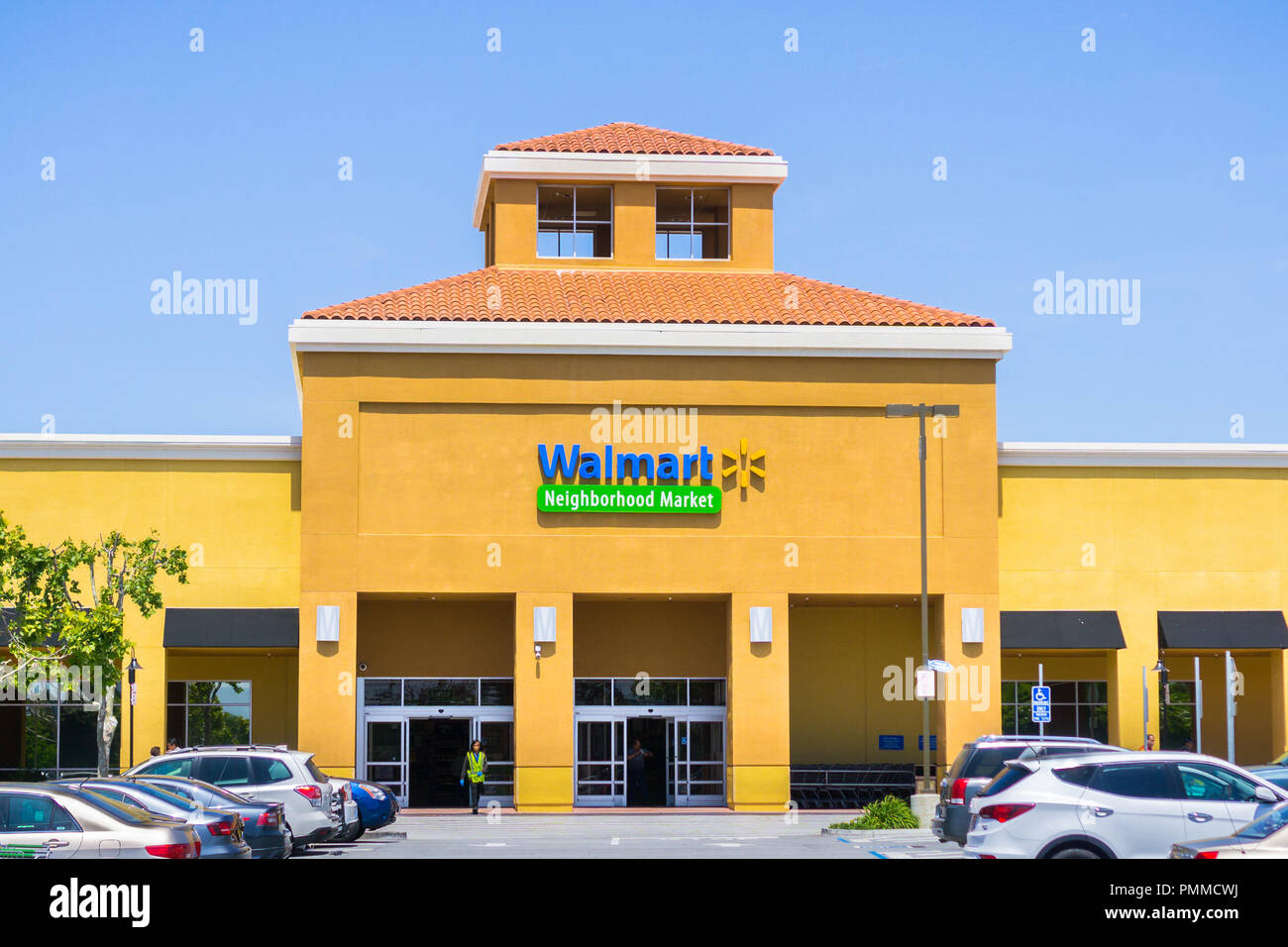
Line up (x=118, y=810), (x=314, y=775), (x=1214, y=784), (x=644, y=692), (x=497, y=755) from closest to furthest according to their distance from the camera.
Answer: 1. (x=118, y=810)
2. (x=1214, y=784)
3. (x=314, y=775)
4. (x=497, y=755)
5. (x=644, y=692)

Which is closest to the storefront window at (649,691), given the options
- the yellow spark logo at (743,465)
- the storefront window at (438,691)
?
the storefront window at (438,691)

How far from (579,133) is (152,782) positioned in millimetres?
28927

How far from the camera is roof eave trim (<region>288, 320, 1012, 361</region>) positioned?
3703 centimetres

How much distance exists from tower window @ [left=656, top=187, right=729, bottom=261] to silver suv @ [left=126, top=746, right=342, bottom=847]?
76.0ft

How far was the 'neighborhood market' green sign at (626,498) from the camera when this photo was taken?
37.0m

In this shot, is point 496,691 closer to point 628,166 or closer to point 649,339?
point 649,339

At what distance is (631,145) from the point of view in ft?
143

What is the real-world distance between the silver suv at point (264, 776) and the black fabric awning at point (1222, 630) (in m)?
24.3

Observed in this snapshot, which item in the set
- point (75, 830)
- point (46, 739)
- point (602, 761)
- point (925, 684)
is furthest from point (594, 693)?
point (75, 830)

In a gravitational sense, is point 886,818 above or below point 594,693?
below

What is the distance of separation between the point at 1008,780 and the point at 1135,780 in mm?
1336

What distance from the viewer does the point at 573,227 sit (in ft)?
144

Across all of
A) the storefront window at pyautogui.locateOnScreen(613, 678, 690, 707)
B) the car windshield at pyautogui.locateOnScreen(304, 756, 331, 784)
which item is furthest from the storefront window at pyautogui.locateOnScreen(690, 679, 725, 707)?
the car windshield at pyautogui.locateOnScreen(304, 756, 331, 784)
